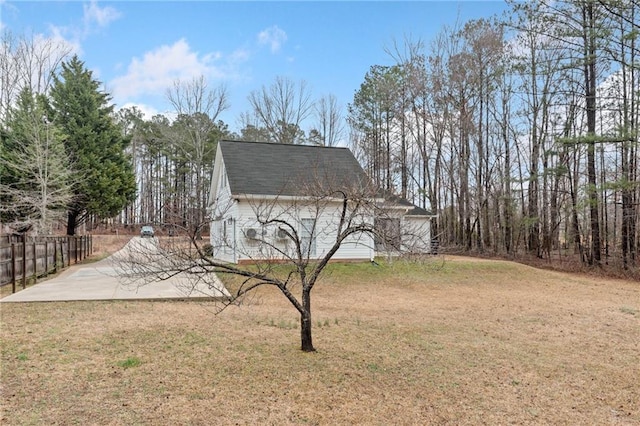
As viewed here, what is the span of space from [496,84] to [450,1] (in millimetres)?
5167

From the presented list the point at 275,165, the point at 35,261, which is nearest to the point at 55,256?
the point at 35,261

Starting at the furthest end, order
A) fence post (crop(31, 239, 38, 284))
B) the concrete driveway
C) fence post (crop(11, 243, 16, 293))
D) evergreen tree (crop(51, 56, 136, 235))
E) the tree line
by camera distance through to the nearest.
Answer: evergreen tree (crop(51, 56, 136, 235))
the tree line
fence post (crop(31, 239, 38, 284))
fence post (crop(11, 243, 16, 293))
the concrete driveway

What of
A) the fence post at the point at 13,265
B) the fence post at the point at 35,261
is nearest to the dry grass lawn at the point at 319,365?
the fence post at the point at 13,265

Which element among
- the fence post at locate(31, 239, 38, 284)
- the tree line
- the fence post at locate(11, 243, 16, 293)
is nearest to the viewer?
the fence post at locate(11, 243, 16, 293)

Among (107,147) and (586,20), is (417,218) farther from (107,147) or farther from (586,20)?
(107,147)

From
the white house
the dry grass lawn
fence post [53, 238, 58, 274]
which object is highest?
the white house

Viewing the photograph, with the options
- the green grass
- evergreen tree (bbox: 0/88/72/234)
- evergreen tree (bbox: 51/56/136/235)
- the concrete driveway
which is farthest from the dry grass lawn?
evergreen tree (bbox: 51/56/136/235)

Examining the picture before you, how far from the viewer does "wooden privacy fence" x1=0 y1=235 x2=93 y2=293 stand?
8.75 meters

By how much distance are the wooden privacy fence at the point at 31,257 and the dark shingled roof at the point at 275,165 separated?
565cm

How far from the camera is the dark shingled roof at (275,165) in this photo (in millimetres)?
13523

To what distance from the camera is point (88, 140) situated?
17344mm

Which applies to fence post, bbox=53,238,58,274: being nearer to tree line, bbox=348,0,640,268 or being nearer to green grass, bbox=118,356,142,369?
green grass, bbox=118,356,142,369

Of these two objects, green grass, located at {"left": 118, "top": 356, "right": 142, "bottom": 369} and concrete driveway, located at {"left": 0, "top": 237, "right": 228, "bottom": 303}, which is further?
concrete driveway, located at {"left": 0, "top": 237, "right": 228, "bottom": 303}

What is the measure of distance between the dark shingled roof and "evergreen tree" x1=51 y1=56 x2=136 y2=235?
610 cm
